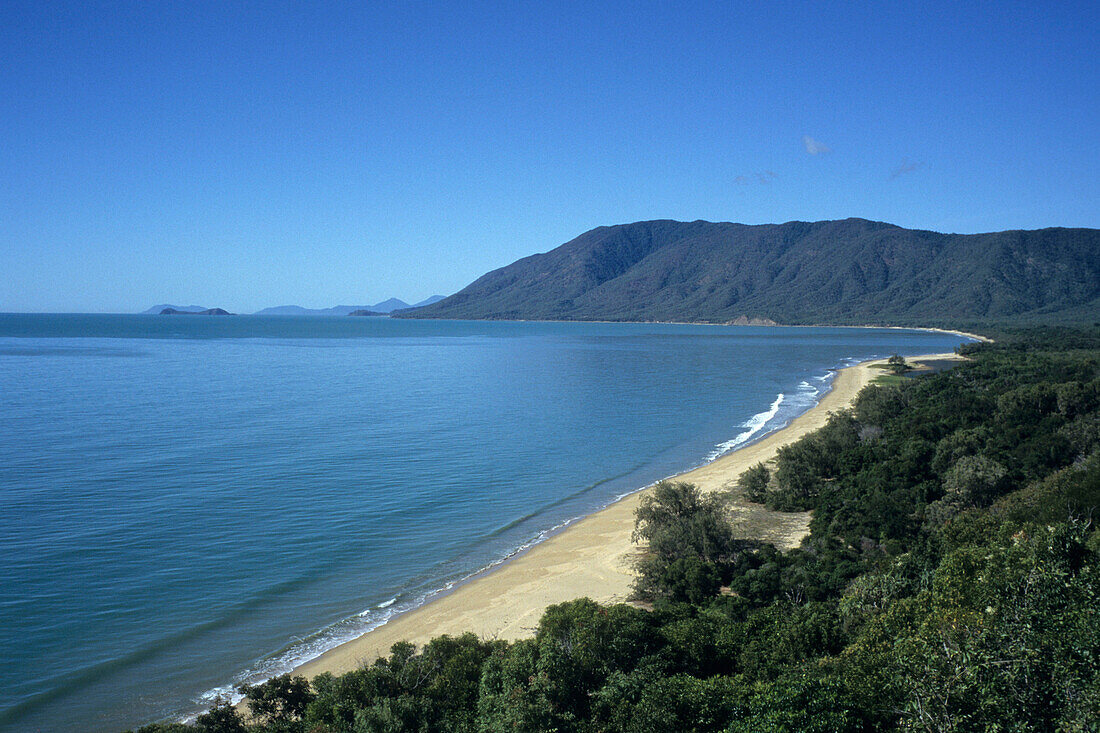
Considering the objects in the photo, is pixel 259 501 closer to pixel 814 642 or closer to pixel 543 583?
pixel 543 583

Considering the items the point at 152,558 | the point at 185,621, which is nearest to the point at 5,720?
the point at 185,621

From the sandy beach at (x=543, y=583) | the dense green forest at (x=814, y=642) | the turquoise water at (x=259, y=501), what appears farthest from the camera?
the sandy beach at (x=543, y=583)

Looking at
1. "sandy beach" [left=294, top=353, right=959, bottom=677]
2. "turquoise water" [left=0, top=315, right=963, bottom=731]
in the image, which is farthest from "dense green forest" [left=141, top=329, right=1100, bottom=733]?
"turquoise water" [left=0, top=315, right=963, bottom=731]

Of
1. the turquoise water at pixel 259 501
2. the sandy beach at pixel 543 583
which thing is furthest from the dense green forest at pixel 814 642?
the turquoise water at pixel 259 501

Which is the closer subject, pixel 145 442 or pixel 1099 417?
pixel 1099 417

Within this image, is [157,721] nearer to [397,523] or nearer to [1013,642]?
[397,523]

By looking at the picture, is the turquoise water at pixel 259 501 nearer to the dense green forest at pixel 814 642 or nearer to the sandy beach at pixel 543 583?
the sandy beach at pixel 543 583

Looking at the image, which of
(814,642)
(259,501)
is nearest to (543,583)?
(814,642)
